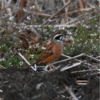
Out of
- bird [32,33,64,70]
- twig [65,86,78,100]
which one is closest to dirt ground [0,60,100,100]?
twig [65,86,78,100]

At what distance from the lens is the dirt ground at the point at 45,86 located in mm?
4527

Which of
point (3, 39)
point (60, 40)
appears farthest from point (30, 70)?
point (3, 39)

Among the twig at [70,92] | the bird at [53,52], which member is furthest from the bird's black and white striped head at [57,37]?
the twig at [70,92]

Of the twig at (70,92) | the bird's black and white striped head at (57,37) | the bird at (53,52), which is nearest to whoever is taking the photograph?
the twig at (70,92)

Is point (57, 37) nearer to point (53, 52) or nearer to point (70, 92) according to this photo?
point (53, 52)

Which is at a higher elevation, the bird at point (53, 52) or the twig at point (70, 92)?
the bird at point (53, 52)

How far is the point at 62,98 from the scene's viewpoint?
442cm

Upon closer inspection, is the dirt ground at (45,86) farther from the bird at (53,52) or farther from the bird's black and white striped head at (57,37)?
the bird's black and white striped head at (57,37)

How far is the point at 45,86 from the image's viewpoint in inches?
186

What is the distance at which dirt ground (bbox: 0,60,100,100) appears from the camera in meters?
4.53

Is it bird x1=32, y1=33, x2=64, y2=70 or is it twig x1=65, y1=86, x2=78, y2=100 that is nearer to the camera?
twig x1=65, y1=86, x2=78, y2=100

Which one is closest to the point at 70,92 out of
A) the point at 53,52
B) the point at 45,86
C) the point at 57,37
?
the point at 45,86

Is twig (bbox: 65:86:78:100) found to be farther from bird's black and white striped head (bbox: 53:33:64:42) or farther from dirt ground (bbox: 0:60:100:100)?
bird's black and white striped head (bbox: 53:33:64:42)

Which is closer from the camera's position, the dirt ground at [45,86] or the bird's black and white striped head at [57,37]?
the dirt ground at [45,86]
